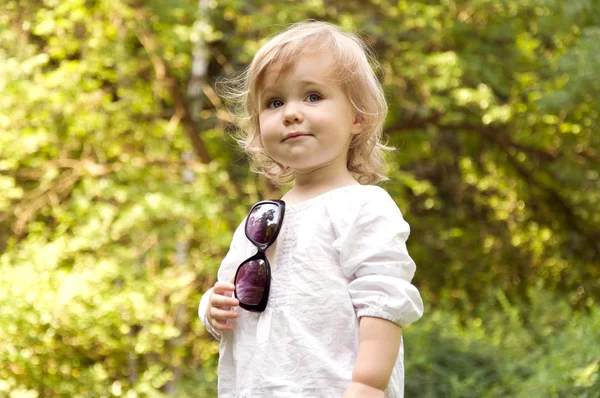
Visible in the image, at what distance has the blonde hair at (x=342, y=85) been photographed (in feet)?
5.82

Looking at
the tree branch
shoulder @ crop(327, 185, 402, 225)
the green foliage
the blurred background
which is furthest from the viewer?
the tree branch

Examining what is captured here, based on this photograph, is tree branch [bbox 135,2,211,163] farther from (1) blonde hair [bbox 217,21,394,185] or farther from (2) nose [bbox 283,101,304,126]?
(2) nose [bbox 283,101,304,126]

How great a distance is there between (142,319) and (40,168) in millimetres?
1592

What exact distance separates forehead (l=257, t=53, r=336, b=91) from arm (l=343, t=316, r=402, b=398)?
52cm

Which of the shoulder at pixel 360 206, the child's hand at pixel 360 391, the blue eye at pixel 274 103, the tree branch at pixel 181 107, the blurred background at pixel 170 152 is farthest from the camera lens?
the tree branch at pixel 181 107

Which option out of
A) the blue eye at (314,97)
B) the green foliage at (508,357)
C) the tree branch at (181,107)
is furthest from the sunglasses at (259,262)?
the tree branch at (181,107)

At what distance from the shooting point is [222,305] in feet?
5.76

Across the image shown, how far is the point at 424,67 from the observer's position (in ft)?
21.4

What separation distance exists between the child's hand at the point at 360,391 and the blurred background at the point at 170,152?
11.4 feet

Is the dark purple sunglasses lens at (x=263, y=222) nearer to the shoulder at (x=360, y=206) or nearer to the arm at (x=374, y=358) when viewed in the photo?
the shoulder at (x=360, y=206)

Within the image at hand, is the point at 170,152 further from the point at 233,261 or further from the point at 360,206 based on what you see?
the point at 360,206

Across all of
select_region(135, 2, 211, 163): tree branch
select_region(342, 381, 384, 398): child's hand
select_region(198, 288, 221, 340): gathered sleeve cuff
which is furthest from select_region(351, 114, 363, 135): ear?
select_region(135, 2, 211, 163): tree branch

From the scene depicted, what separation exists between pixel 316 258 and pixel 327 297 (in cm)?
8

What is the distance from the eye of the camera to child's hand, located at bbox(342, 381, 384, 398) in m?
1.55
